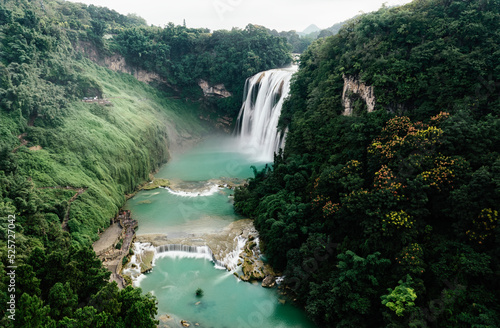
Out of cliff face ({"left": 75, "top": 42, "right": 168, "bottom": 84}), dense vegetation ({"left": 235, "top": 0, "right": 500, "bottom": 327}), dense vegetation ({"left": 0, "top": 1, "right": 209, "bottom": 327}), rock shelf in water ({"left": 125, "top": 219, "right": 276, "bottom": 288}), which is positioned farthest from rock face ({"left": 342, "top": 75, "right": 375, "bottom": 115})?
cliff face ({"left": 75, "top": 42, "right": 168, "bottom": 84})

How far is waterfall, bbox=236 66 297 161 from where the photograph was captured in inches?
1335

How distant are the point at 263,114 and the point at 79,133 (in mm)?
18984

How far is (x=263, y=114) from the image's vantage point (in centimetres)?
3697

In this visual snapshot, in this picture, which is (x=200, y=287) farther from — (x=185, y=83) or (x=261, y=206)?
(x=185, y=83)

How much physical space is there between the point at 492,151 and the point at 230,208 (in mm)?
17423

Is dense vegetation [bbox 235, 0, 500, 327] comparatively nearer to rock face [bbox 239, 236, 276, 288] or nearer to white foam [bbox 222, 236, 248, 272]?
rock face [bbox 239, 236, 276, 288]

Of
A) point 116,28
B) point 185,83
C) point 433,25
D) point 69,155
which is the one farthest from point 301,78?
point 116,28

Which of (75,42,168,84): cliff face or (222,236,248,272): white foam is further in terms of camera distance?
(75,42,168,84): cliff face

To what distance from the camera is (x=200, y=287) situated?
1733 centimetres

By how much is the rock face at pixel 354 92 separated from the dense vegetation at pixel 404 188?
0.47 meters

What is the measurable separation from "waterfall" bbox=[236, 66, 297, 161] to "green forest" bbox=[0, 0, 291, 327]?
20.7ft

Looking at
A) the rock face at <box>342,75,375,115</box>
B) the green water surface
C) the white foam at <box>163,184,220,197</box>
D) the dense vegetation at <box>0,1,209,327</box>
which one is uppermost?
the rock face at <box>342,75,375,115</box>

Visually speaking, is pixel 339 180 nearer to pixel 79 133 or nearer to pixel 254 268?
pixel 254 268

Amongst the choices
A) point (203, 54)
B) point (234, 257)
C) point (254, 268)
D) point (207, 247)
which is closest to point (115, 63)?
point (203, 54)
